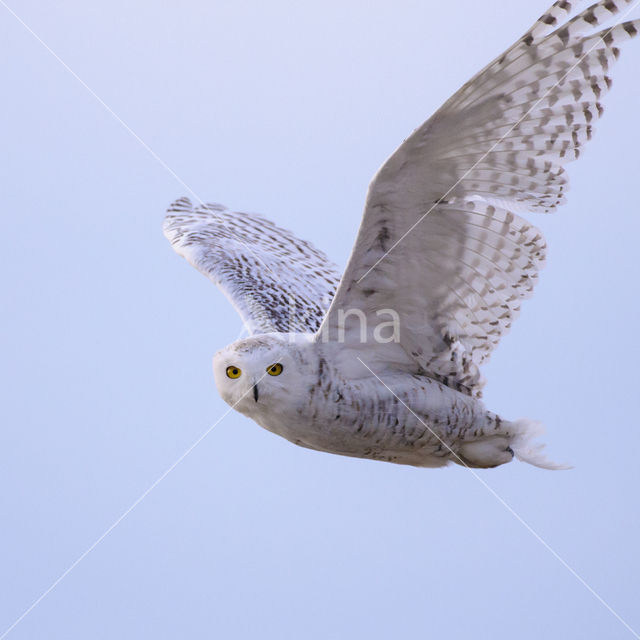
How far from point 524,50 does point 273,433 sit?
193 centimetres

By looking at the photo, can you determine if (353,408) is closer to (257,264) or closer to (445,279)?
(445,279)

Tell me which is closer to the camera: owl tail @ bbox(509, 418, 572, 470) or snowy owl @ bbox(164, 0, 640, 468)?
snowy owl @ bbox(164, 0, 640, 468)

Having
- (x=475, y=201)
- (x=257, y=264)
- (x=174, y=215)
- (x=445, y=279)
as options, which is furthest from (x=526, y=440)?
(x=174, y=215)

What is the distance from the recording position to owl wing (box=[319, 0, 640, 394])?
4.68 m

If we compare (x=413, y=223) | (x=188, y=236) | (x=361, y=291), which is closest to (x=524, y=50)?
(x=413, y=223)

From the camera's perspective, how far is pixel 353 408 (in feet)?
16.6

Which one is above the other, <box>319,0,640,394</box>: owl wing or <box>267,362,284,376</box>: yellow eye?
<box>319,0,640,394</box>: owl wing

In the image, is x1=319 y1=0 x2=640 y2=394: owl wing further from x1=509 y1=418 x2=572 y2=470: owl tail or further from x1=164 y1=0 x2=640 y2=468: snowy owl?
x1=509 y1=418 x2=572 y2=470: owl tail

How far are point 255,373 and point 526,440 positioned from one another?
4.70ft

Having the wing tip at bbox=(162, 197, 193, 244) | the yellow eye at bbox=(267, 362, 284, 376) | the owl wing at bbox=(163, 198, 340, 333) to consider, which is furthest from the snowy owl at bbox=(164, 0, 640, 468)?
the wing tip at bbox=(162, 197, 193, 244)

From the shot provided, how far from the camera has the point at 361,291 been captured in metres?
5.10

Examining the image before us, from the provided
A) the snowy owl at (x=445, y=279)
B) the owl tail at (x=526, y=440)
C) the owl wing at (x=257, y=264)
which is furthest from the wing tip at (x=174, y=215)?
the owl tail at (x=526, y=440)

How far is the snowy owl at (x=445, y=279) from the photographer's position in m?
4.71

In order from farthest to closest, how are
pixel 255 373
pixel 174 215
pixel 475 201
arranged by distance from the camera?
pixel 174 215
pixel 475 201
pixel 255 373
